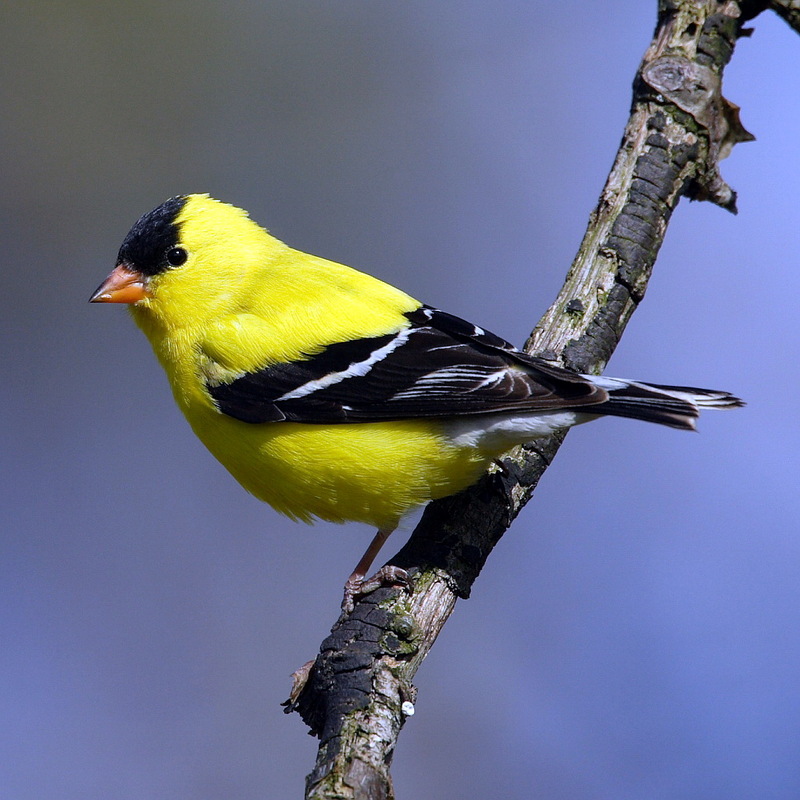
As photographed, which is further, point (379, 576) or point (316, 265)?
point (316, 265)

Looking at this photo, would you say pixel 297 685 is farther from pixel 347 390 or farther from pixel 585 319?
pixel 585 319

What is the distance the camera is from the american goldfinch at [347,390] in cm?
269

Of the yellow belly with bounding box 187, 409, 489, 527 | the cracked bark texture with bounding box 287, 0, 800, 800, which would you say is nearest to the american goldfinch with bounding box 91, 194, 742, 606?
the yellow belly with bounding box 187, 409, 489, 527

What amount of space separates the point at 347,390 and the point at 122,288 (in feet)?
3.43

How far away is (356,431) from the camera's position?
9.29 ft

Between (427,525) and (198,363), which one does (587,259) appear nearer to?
(427,525)

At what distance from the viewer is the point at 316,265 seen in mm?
3398

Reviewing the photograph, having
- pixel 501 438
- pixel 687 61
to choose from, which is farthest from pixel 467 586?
pixel 687 61

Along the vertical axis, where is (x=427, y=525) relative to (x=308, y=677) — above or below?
above

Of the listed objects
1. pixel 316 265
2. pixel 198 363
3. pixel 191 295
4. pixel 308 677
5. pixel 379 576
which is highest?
pixel 316 265

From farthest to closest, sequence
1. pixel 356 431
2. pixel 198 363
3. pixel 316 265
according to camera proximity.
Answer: pixel 316 265 < pixel 198 363 < pixel 356 431

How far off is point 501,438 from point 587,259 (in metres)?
0.89

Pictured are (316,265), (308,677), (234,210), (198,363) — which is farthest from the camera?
(234,210)

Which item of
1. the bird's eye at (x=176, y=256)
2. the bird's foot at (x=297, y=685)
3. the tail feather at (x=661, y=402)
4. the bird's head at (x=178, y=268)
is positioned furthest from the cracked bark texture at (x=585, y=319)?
the bird's eye at (x=176, y=256)
